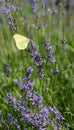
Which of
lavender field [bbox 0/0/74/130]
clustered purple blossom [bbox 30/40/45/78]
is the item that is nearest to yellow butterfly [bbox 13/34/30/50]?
lavender field [bbox 0/0/74/130]

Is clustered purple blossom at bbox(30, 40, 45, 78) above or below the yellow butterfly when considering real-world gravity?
below

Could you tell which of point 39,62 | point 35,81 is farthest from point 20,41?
point 35,81

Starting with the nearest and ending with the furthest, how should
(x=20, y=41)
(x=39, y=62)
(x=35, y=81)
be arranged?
(x=39, y=62)
(x=20, y=41)
(x=35, y=81)

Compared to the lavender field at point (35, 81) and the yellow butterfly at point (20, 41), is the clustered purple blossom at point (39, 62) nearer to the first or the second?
the lavender field at point (35, 81)

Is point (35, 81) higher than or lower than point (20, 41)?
lower

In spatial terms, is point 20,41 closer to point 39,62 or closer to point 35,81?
point 39,62

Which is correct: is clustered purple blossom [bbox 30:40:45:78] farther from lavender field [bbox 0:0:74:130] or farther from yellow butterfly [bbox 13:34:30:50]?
yellow butterfly [bbox 13:34:30:50]

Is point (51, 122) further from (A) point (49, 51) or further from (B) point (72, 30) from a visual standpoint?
(B) point (72, 30)

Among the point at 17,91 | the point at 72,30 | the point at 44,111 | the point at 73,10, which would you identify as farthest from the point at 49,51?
the point at 73,10
